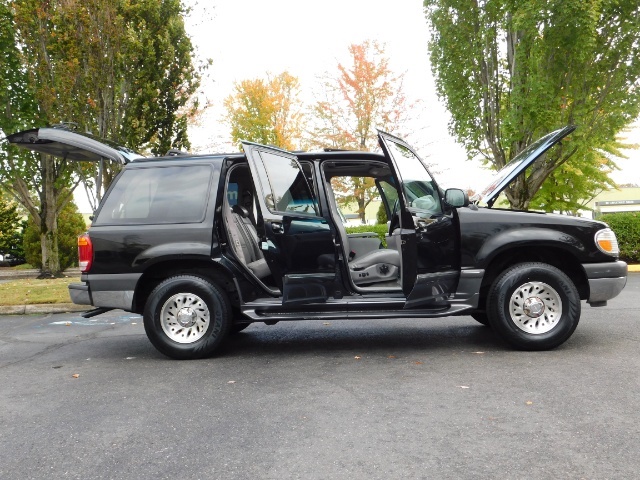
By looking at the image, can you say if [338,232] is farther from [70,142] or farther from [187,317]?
[70,142]

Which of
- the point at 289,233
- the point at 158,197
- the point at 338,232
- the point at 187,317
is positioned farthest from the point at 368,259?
the point at 158,197

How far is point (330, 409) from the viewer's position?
13.3 ft

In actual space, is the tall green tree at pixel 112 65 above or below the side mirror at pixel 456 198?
above

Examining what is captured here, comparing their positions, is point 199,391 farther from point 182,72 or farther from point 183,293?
point 182,72

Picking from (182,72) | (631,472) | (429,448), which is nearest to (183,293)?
(429,448)

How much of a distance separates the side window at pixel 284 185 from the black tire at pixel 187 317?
110cm

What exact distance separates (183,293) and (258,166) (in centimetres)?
148

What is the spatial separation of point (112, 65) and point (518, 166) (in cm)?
1028

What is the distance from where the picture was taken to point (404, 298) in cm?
562

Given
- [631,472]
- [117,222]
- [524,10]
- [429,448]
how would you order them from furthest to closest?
1. [524,10]
2. [117,222]
3. [429,448]
4. [631,472]

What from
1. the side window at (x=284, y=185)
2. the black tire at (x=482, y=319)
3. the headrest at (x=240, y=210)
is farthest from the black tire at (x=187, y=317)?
the black tire at (x=482, y=319)

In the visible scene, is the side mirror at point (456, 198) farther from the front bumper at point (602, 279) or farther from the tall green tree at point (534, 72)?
the tall green tree at point (534, 72)

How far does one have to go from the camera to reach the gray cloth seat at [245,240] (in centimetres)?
600

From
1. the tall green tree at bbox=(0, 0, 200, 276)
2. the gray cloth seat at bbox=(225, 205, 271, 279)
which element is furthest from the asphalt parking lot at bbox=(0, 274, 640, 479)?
the tall green tree at bbox=(0, 0, 200, 276)
